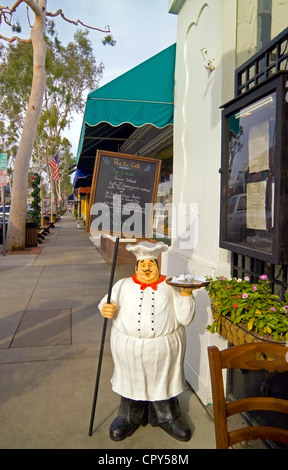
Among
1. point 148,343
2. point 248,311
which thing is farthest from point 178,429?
point 248,311

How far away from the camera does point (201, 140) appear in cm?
382

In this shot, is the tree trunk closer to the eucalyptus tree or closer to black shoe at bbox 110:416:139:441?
the eucalyptus tree

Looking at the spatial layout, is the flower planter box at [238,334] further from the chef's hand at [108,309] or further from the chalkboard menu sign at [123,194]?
the chalkboard menu sign at [123,194]

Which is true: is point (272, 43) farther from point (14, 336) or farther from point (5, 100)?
point (5, 100)

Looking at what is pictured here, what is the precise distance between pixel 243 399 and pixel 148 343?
0.92 meters

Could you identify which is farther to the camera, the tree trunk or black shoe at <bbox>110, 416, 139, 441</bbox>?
the tree trunk

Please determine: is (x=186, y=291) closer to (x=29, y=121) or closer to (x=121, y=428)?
(x=121, y=428)

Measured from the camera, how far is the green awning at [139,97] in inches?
174

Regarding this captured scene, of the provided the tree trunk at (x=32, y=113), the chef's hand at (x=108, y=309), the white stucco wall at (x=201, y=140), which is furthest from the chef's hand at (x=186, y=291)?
the tree trunk at (x=32, y=113)

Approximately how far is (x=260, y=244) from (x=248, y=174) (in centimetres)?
55

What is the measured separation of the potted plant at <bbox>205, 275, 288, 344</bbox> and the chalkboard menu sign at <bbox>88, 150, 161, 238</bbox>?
4.03 feet

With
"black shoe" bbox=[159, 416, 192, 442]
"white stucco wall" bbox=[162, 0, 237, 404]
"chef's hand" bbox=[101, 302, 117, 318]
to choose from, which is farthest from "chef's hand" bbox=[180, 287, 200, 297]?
"black shoe" bbox=[159, 416, 192, 442]

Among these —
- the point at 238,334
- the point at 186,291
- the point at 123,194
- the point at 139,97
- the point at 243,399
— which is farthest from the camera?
the point at 139,97

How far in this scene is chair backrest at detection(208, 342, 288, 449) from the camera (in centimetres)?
179
